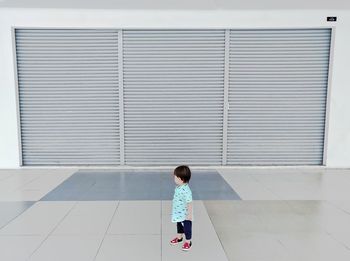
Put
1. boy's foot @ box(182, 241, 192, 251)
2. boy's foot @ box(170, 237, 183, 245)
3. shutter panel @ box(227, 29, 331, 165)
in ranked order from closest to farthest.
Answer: boy's foot @ box(182, 241, 192, 251), boy's foot @ box(170, 237, 183, 245), shutter panel @ box(227, 29, 331, 165)

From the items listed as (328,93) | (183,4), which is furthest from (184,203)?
(328,93)

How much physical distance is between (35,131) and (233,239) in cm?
560

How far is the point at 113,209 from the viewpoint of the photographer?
4211 millimetres

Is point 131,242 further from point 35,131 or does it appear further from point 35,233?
point 35,131

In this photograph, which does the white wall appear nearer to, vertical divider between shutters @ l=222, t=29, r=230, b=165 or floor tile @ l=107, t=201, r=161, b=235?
vertical divider between shutters @ l=222, t=29, r=230, b=165

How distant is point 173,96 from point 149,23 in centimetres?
180

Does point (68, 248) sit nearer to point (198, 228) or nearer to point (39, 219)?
point (39, 219)

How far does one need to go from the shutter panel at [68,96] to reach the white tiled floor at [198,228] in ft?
5.59

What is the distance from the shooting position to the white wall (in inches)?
255

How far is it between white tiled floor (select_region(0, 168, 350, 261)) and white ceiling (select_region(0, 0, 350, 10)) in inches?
158

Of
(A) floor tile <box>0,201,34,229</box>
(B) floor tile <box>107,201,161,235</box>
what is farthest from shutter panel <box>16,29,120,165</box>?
(B) floor tile <box>107,201,161,235</box>
